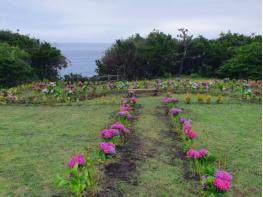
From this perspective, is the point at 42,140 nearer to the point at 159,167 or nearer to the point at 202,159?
the point at 159,167

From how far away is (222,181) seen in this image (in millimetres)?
3369

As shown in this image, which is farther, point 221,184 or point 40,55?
point 40,55

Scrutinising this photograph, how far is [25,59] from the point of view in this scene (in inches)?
790

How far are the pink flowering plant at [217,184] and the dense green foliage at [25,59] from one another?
14.5 metres

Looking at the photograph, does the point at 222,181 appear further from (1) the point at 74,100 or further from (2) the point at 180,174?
(1) the point at 74,100

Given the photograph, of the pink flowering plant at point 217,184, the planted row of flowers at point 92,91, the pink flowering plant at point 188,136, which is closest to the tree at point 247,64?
the planted row of flowers at point 92,91

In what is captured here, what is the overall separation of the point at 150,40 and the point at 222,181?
69.2 ft

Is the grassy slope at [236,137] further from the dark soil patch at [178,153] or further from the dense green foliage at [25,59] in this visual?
the dense green foliage at [25,59]

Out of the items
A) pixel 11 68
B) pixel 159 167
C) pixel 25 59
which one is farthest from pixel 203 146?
pixel 25 59

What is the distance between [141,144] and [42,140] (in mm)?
1874

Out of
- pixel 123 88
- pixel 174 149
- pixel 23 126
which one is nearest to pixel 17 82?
pixel 123 88

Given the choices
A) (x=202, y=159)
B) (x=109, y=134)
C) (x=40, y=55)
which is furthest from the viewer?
(x=40, y=55)

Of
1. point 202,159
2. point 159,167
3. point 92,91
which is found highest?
point 92,91

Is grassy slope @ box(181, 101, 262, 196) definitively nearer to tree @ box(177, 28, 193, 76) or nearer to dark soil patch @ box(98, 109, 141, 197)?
dark soil patch @ box(98, 109, 141, 197)
